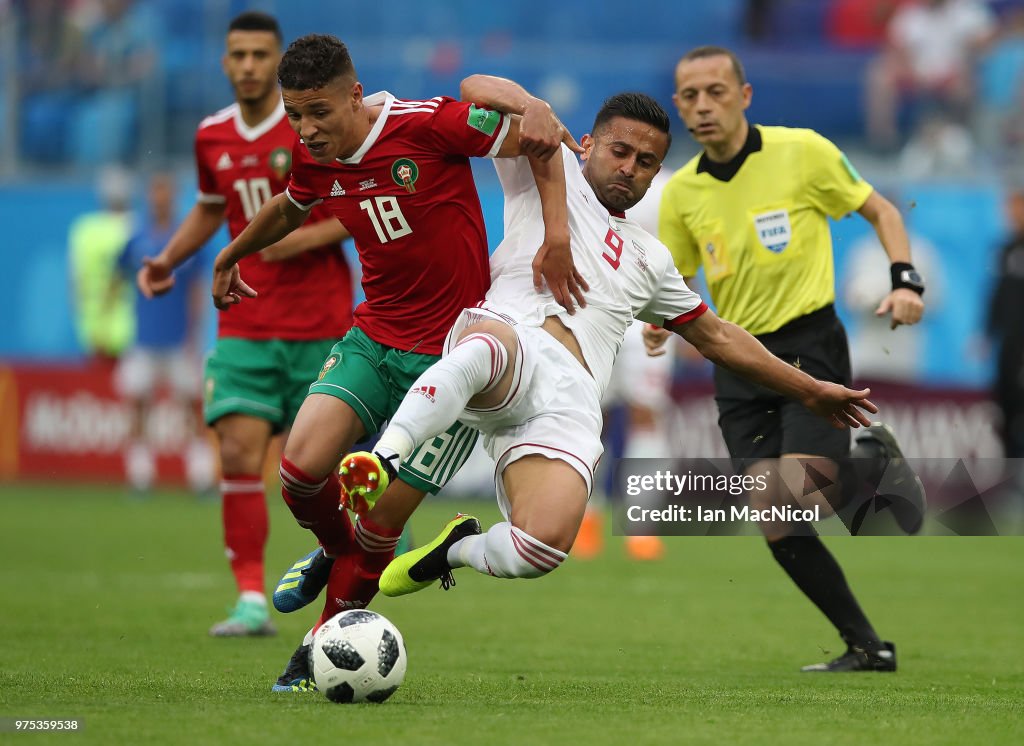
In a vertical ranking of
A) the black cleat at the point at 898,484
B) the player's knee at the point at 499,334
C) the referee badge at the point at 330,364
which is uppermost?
the player's knee at the point at 499,334

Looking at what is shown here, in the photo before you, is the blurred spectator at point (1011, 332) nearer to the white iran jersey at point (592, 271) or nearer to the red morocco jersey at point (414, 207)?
the white iran jersey at point (592, 271)

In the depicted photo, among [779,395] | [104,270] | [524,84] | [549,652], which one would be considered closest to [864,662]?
[779,395]

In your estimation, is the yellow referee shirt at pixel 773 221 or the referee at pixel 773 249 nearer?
the referee at pixel 773 249

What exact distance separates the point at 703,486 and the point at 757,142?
1.91m

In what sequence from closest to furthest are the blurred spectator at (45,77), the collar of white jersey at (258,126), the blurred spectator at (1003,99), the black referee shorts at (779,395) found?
the black referee shorts at (779,395) → the collar of white jersey at (258,126) → the blurred spectator at (1003,99) → the blurred spectator at (45,77)

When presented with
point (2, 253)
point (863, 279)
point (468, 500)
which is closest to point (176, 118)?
Result: point (2, 253)

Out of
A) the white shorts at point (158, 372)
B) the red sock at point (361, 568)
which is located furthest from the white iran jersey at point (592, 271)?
the white shorts at point (158, 372)

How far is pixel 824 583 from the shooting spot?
7238 mm

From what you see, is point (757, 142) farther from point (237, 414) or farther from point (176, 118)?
point (176, 118)

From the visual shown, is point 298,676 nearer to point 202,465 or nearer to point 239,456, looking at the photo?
point 239,456

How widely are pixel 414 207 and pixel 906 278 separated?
224 centimetres

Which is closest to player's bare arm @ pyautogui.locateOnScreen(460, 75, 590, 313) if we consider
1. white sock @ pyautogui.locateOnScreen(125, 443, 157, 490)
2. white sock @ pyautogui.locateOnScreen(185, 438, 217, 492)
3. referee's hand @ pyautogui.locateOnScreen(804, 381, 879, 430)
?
referee's hand @ pyautogui.locateOnScreen(804, 381, 879, 430)

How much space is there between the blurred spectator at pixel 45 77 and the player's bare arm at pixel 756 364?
47.1 feet

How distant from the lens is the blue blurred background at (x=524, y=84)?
17.0 metres
